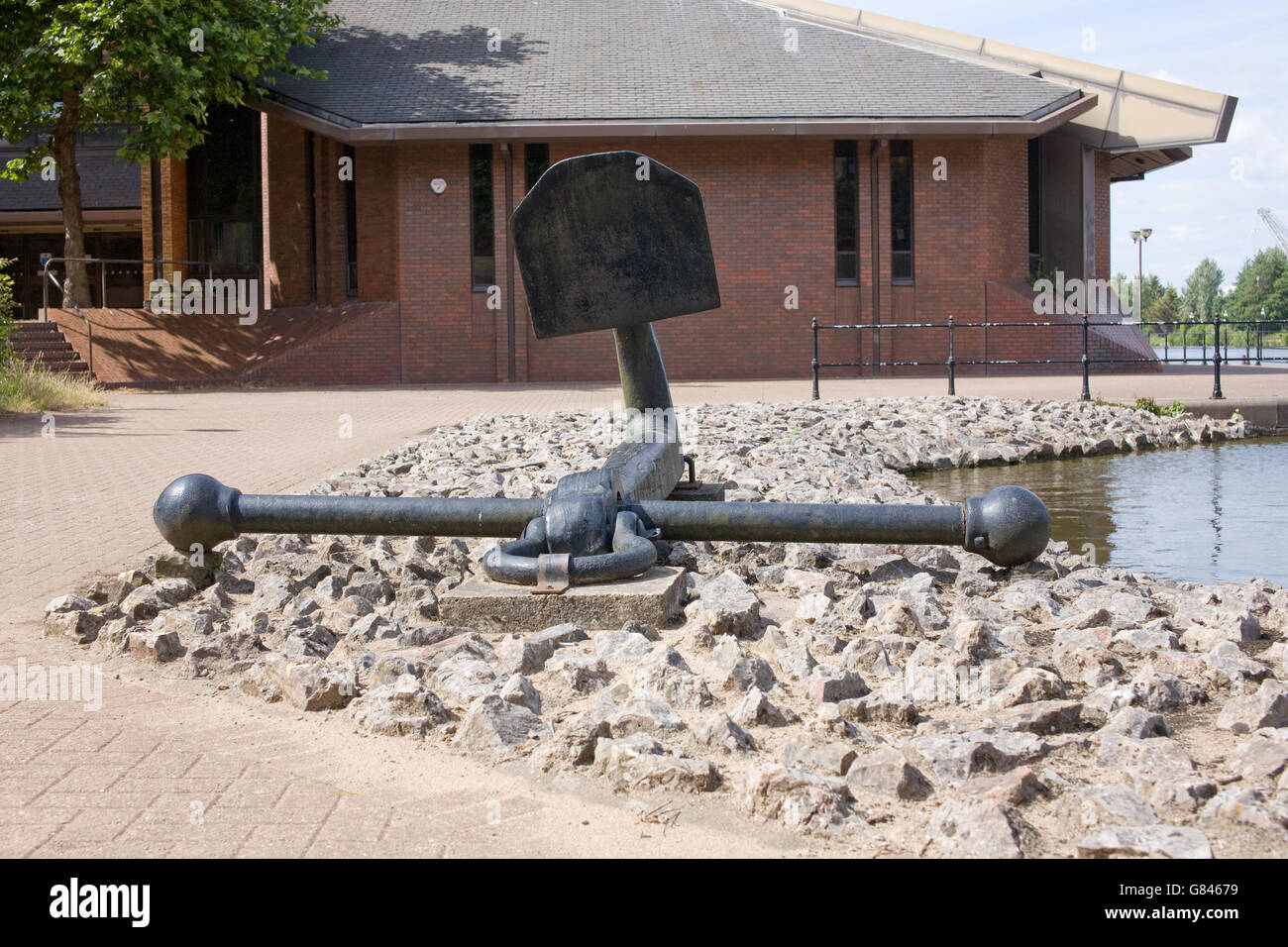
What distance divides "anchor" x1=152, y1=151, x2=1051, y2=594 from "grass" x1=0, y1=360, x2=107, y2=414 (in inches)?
469

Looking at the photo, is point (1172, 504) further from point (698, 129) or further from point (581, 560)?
point (698, 129)

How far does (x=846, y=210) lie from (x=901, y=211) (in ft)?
3.38

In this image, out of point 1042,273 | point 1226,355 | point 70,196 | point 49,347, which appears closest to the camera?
point 49,347

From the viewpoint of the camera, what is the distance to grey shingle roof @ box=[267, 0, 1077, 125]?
22.3 m

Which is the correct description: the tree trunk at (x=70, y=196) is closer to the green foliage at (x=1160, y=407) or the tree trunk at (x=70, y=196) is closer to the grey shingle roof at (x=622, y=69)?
the grey shingle roof at (x=622, y=69)

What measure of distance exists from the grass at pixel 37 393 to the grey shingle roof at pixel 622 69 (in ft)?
25.5

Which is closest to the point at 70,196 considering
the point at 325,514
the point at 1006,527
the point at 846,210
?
the point at 846,210

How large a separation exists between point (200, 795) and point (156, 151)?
21.5 metres

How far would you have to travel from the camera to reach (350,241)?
24172mm

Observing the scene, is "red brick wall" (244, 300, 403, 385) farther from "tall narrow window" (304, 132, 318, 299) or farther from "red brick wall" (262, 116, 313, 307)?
"red brick wall" (262, 116, 313, 307)

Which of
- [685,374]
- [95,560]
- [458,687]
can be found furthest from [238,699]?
[685,374]

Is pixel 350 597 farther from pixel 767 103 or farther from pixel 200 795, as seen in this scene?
pixel 767 103

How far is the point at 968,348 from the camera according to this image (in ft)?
74.7

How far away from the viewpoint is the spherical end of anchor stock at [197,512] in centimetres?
481
